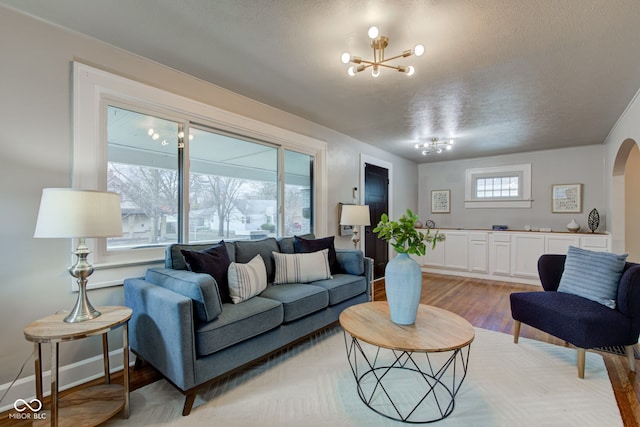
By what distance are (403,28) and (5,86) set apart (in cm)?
244

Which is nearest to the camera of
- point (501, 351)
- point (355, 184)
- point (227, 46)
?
point (227, 46)

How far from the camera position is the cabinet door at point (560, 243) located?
186 inches

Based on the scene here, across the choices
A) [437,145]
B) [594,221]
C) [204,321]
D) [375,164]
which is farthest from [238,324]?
[594,221]

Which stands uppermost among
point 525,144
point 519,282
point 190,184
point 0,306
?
point 525,144

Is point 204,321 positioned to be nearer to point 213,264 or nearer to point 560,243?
point 213,264

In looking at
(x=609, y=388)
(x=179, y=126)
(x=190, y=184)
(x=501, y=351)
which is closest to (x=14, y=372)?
(x=190, y=184)

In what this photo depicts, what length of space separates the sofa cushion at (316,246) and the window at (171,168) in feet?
1.43

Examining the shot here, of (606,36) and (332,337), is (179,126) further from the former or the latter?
(606,36)

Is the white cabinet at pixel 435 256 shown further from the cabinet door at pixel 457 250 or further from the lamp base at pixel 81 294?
the lamp base at pixel 81 294

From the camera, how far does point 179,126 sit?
2.64 meters

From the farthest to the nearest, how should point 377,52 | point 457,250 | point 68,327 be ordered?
point 457,250, point 377,52, point 68,327

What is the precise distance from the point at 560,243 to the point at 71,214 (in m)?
6.23

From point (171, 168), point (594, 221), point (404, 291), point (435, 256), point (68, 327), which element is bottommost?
point (435, 256)

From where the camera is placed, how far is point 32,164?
1848 mm
